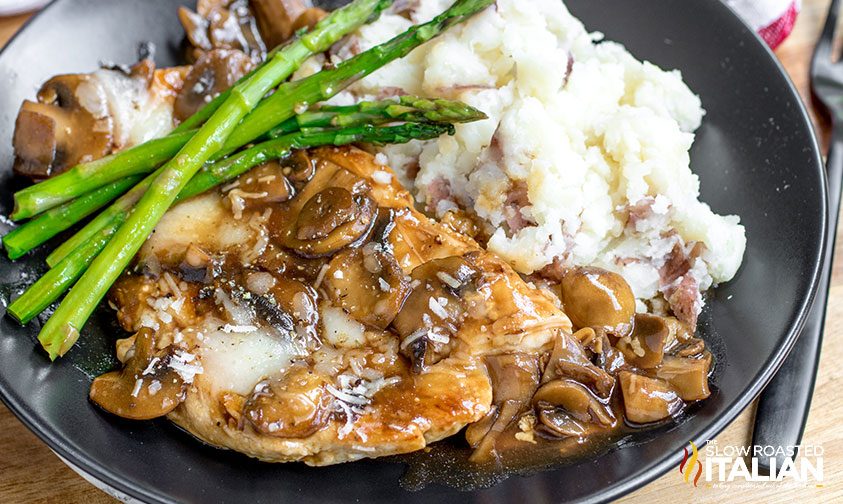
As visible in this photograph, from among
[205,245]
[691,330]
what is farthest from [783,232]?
[205,245]

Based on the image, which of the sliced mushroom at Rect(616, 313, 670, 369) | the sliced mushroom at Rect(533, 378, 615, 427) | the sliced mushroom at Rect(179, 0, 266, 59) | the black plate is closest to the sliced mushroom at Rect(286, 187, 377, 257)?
the black plate

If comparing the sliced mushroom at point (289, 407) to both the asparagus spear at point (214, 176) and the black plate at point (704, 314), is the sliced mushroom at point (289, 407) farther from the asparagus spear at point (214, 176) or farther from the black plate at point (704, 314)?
the asparagus spear at point (214, 176)

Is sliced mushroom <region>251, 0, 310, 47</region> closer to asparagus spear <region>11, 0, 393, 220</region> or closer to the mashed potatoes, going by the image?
asparagus spear <region>11, 0, 393, 220</region>

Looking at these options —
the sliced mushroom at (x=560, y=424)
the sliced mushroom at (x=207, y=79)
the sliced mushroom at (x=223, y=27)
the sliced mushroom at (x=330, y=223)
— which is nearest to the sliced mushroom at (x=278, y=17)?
the sliced mushroom at (x=223, y=27)

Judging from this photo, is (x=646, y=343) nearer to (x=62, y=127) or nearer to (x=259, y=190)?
(x=259, y=190)

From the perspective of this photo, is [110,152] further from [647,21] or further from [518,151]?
[647,21]
